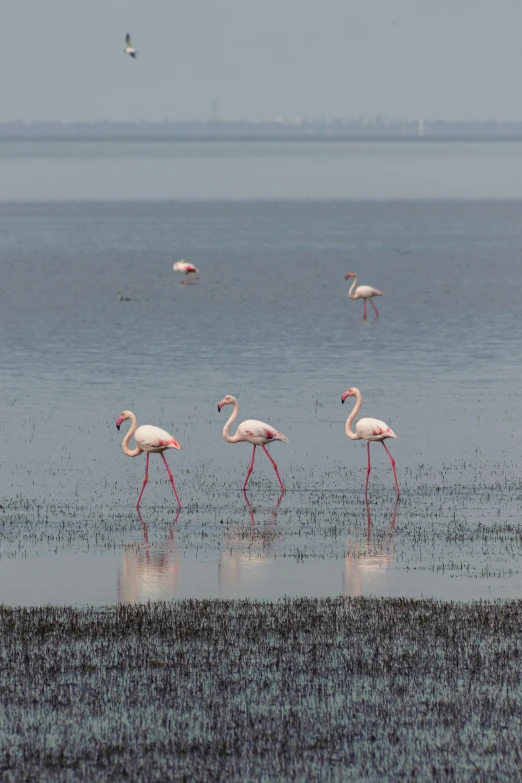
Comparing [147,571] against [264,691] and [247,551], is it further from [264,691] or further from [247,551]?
[264,691]

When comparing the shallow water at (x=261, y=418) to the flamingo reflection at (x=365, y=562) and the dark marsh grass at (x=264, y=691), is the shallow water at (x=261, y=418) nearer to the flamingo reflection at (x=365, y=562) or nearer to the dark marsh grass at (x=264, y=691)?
the flamingo reflection at (x=365, y=562)

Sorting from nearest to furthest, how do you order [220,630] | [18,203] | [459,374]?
[220,630]
[459,374]
[18,203]

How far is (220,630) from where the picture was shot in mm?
15039

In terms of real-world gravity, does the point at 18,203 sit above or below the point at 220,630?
above

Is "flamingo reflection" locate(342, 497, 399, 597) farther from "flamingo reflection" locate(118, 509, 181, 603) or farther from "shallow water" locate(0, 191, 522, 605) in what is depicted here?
"flamingo reflection" locate(118, 509, 181, 603)

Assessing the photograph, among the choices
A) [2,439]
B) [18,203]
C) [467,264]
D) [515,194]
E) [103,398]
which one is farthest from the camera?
[515,194]

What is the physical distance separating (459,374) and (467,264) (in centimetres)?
3428

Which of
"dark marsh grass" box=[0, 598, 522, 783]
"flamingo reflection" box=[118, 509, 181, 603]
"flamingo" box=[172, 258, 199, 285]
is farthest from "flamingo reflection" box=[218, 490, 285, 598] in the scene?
"flamingo" box=[172, 258, 199, 285]

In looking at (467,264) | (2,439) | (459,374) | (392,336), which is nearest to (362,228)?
(467,264)

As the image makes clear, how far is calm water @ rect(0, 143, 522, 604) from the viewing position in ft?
59.7

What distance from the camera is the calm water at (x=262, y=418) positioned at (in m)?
18.2

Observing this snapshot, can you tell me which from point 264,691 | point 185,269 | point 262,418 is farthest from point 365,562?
point 185,269

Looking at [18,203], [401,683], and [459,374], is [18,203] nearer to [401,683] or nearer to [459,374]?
[459,374]

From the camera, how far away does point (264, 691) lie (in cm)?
1320
